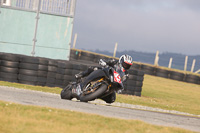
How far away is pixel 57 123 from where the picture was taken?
625 cm

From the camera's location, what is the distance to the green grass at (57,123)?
586 centimetres

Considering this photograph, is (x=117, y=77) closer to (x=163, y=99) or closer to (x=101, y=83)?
(x=101, y=83)

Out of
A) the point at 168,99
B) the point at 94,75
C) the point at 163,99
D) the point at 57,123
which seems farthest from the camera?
the point at 168,99

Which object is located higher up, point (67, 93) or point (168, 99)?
point (67, 93)

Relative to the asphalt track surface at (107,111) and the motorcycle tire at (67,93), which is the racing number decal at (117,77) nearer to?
the asphalt track surface at (107,111)

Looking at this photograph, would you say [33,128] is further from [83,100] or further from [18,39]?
[18,39]

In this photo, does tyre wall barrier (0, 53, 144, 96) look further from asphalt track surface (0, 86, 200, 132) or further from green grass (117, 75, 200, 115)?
asphalt track surface (0, 86, 200, 132)

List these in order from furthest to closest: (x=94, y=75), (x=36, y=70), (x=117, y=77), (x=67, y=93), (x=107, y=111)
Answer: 1. (x=36, y=70)
2. (x=67, y=93)
3. (x=94, y=75)
4. (x=117, y=77)
5. (x=107, y=111)

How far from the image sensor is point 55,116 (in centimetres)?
684

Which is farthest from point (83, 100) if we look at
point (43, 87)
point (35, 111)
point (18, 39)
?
point (18, 39)

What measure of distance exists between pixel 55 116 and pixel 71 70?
9143 mm

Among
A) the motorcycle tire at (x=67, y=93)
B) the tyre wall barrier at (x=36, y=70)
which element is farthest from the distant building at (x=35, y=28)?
the motorcycle tire at (x=67, y=93)

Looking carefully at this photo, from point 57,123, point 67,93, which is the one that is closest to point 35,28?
point 67,93

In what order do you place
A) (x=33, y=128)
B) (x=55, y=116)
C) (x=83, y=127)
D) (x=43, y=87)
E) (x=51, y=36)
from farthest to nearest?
(x=51, y=36) → (x=43, y=87) → (x=55, y=116) → (x=83, y=127) → (x=33, y=128)
